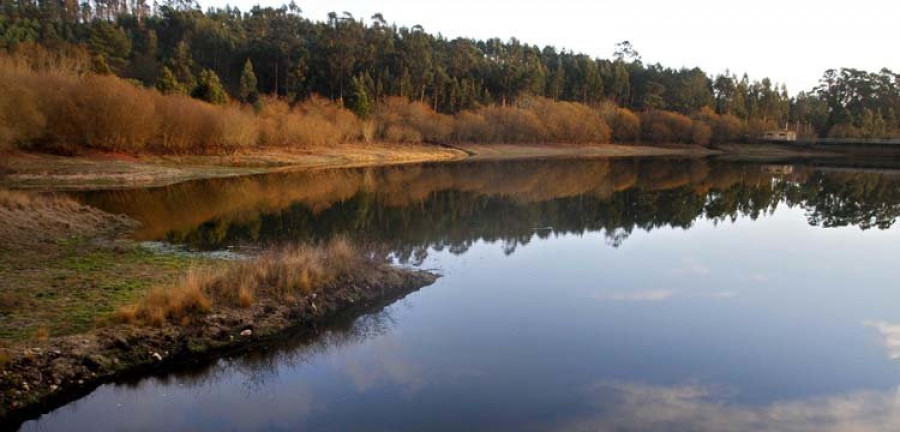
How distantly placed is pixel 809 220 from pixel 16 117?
4638 cm

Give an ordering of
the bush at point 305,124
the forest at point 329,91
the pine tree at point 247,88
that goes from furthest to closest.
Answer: the pine tree at point 247,88 < the bush at point 305,124 < the forest at point 329,91

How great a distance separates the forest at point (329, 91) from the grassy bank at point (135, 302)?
1183 inches

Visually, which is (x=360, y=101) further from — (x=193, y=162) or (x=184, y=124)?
(x=193, y=162)

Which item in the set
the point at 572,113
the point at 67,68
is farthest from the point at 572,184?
the point at 572,113

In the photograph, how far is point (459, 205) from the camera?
33656 millimetres

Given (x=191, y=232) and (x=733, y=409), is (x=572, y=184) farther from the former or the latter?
(x=733, y=409)

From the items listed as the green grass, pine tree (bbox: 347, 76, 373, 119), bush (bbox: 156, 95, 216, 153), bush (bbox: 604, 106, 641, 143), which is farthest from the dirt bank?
the green grass

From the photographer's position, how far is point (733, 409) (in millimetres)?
9766

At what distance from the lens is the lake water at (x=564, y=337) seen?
31.2 feet

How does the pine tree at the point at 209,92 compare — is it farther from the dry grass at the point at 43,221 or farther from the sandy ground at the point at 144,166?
the dry grass at the point at 43,221

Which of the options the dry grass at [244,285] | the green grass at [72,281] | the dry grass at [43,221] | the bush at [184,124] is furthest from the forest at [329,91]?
the dry grass at [244,285]

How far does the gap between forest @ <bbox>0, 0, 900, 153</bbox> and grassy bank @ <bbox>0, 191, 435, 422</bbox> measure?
30059 millimetres

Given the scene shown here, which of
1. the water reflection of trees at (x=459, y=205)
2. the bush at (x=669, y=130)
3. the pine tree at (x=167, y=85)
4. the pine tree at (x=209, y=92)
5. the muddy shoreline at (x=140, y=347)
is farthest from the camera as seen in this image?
the bush at (x=669, y=130)

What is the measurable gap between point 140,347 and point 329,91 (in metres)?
85.3
